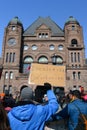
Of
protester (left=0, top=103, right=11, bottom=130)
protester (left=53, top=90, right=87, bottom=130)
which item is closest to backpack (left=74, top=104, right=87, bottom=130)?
protester (left=53, top=90, right=87, bottom=130)

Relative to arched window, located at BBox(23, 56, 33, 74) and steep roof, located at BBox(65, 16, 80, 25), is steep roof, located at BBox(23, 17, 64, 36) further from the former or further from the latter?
arched window, located at BBox(23, 56, 33, 74)

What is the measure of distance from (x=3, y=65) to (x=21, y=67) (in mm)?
3907

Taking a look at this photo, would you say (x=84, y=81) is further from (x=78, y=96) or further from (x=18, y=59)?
(x=78, y=96)

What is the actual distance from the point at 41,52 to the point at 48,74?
38.7m

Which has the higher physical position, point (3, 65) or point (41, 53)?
point (41, 53)

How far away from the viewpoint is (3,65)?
43531mm

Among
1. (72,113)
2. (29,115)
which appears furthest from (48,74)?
(29,115)

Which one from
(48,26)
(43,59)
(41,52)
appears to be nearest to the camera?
(43,59)

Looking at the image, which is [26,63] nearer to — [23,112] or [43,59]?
[43,59]

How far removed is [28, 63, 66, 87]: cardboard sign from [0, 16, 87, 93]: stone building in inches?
1347

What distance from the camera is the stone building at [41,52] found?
42406 millimetres

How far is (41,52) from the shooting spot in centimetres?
4606

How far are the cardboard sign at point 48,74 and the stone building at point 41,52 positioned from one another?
112 ft

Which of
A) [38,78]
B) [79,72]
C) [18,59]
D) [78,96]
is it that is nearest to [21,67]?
[18,59]
